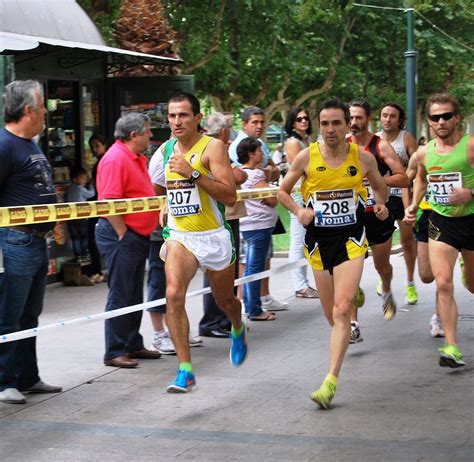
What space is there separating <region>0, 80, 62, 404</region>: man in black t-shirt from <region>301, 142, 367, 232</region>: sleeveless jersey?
1757mm

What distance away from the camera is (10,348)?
23.2 feet

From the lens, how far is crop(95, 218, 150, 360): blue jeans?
8.32m

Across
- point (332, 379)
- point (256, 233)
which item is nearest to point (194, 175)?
point (332, 379)

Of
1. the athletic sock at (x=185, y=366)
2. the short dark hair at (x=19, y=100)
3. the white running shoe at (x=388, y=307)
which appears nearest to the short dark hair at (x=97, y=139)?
the white running shoe at (x=388, y=307)

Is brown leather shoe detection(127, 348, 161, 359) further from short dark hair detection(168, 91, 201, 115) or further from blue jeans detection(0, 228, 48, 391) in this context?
short dark hair detection(168, 91, 201, 115)

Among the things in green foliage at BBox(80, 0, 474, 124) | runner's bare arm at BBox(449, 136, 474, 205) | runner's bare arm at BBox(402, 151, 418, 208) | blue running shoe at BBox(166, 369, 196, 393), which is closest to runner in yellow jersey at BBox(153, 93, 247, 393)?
blue running shoe at BBox(166, 369, 196, 393)

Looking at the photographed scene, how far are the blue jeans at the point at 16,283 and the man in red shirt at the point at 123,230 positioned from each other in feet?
3.63

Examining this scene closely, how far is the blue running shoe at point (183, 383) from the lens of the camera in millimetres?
7066

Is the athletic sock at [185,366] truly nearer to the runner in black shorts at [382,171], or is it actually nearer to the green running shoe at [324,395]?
the green running shoe at [324,395]

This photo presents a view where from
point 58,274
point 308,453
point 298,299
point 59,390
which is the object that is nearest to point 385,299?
point 298,299

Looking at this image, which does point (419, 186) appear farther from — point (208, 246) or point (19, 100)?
point (19, 100)

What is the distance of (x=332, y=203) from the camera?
743cm

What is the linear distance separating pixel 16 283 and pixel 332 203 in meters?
2.15

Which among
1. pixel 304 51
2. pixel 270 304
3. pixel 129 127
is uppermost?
pixel 304 51
